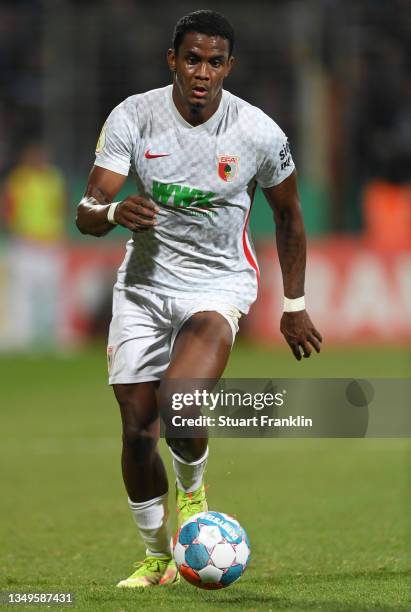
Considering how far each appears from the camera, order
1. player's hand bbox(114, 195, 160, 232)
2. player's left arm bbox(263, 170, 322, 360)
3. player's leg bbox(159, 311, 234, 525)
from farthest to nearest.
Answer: player's left arm bbox(263, 170, 322, 360) → player's leg bbox(159, 311, 234, 525) → player's hand bbox(114, 195, 160, 232)

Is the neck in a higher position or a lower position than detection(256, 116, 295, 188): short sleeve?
higher

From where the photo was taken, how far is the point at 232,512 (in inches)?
306

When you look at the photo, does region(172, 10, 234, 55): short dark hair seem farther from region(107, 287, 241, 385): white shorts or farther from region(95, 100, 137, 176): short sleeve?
region(107, 287, 241, 385): white shorts

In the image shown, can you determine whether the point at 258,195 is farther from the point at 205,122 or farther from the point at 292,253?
the point at 205,122

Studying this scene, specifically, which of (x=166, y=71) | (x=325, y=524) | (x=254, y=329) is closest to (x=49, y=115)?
(x=166, y=71)

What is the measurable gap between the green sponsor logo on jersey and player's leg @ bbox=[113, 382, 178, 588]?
790 millimetres

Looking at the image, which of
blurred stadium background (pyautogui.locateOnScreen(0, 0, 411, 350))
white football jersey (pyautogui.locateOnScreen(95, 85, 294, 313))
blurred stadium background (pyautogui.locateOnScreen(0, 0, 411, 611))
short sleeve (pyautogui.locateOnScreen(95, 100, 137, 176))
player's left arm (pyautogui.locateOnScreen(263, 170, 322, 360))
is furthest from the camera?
blurred stadium background (pyautogui.locateOnScreen(0, 0, 411, 350))

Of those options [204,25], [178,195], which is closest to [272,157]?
[178,195]

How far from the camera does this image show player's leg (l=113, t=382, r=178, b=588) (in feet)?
18.5

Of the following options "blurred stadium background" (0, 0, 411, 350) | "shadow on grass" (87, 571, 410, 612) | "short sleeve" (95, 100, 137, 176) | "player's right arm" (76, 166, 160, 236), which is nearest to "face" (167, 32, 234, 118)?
"short sleeve" (95, 100, 137, 176)

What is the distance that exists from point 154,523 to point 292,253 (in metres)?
1.33

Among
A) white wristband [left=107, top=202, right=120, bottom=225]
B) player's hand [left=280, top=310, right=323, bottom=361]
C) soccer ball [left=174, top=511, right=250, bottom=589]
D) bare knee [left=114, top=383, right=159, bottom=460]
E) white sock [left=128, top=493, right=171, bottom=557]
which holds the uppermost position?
white wristband [left=107, top=202, right=120, bottom=225]

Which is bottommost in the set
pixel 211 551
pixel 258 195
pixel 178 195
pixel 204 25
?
pixel 258 195

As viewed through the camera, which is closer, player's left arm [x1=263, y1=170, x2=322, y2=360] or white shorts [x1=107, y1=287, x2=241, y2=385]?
white shorts [x1=107, y1=287, x2=241, y2=385]
